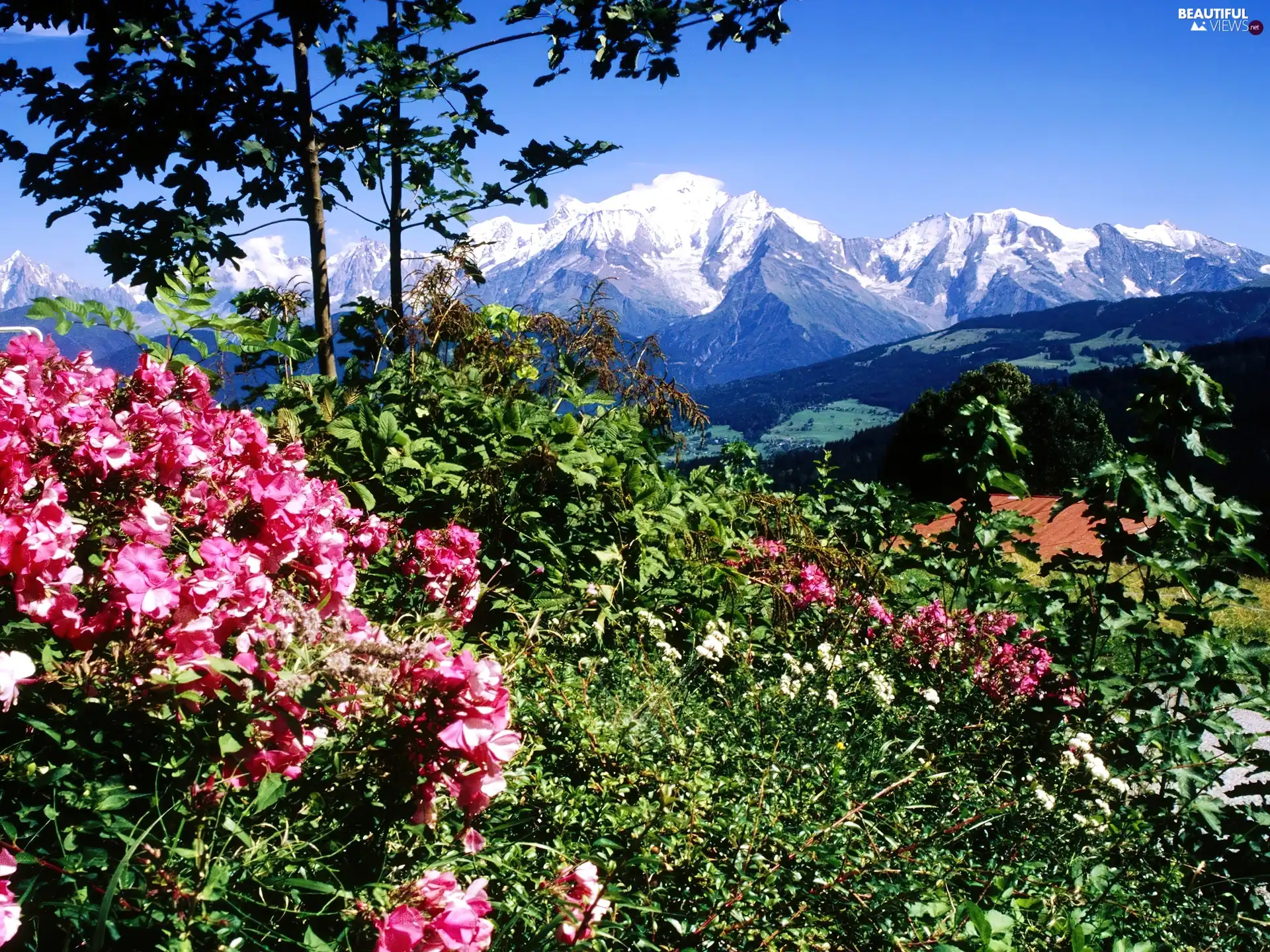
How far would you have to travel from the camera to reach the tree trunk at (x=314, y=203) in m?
3.88

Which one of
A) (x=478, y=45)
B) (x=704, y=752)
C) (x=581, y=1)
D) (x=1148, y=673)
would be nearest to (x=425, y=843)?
(x=704, y=752)

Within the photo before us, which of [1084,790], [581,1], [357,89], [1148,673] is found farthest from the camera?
[357,89]

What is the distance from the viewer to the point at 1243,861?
262 cm

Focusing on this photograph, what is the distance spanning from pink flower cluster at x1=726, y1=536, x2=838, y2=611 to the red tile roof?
859mm

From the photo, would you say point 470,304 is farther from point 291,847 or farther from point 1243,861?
point 1243,861

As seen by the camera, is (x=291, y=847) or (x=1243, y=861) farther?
(x=1243, y=861)

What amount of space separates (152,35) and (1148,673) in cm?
490

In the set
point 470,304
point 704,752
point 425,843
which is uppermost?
point 470,304

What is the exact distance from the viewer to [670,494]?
4.13 m

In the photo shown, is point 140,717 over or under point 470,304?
under

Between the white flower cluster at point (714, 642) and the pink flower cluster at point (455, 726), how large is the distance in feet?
5.81

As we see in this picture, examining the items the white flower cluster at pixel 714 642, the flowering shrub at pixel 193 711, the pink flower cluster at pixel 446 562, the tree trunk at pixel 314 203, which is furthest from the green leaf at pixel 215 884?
the tree trunk at pixel 314 203

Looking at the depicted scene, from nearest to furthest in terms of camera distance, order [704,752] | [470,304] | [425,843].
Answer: [425,843] < [704,752] < [470,304]

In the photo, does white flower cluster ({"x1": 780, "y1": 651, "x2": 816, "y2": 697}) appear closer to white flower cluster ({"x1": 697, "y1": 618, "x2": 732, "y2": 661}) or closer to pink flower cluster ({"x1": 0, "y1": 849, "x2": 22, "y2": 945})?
white flower cluster ({"x1": 697, "y1": 618, "x2": 732, "y2": 661})
